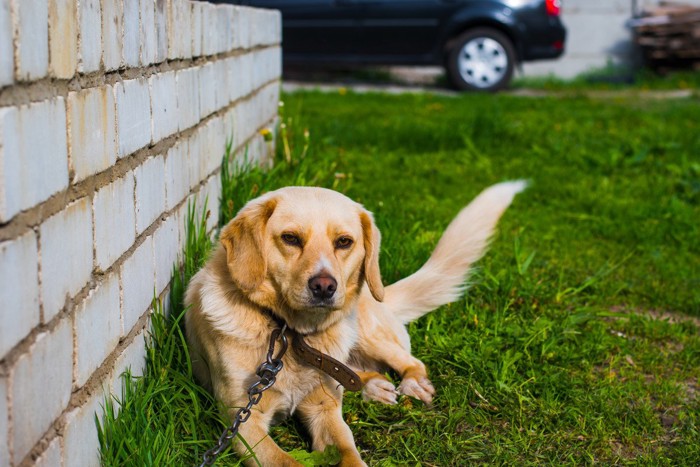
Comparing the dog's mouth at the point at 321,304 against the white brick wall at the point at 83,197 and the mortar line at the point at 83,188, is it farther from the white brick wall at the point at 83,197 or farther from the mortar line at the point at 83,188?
the mortar line at the point at 83,188

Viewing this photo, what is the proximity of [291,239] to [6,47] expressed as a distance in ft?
4.24

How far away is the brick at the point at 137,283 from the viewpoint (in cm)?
262

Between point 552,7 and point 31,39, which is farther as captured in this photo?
point 552,7

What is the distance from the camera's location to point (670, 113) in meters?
9.31

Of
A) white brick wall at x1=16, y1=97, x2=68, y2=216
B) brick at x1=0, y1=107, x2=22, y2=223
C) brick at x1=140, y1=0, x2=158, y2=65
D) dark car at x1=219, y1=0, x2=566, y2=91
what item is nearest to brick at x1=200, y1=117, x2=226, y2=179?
brick at x1=140, y1=0, x2=158, y2=65

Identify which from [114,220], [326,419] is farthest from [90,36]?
[326,419]

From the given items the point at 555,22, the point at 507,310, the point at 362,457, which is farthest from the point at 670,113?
the point at 362,457

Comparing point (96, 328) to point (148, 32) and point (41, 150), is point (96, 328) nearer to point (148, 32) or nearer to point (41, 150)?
point (41, 150)

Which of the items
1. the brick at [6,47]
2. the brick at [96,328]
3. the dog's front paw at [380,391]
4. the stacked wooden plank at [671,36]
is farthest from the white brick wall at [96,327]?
the stacked wooden plank at [671,36]

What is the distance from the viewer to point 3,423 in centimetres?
171

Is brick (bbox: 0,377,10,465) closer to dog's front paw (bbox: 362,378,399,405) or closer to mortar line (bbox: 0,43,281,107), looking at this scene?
mortar line (bbox: 0,43,281,107)

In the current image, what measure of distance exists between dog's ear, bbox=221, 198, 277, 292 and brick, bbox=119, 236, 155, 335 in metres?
0.25

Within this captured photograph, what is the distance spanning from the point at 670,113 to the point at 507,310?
618 centimetres

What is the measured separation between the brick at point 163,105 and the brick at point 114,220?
15.9 inches
